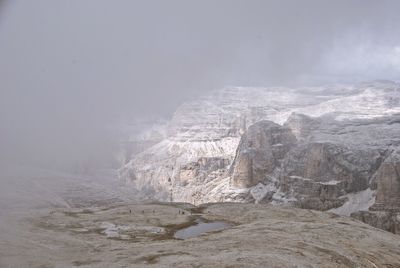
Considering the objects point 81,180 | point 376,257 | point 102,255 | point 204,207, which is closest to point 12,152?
point 81,180

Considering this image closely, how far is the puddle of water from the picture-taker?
75250 mm

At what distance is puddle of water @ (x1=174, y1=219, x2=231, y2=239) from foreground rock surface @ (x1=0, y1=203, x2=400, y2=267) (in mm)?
1894

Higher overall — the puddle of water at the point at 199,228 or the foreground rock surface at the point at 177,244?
the foreground rock surface at the point at 177,244

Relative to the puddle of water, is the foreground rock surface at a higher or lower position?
higher

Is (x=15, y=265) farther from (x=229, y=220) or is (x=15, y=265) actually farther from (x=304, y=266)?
(x=229, y=220)

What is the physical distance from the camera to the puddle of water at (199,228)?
247ft

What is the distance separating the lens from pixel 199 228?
8288cm

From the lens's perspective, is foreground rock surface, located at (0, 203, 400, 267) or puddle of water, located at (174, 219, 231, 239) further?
puddle of water, located at (174, 219, 231, 239)

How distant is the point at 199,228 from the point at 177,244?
76.3 feet

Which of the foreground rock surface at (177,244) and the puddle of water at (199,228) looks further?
the puddle of water at (199,228)

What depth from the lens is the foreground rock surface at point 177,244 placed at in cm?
4806

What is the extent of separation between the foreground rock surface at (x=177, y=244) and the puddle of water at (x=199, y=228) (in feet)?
6.21

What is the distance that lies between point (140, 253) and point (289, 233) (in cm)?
2292

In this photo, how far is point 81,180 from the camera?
170m
